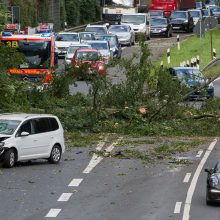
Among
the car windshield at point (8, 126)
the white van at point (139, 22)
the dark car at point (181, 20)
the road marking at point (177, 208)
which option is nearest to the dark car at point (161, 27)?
the white van at point (139, 22)

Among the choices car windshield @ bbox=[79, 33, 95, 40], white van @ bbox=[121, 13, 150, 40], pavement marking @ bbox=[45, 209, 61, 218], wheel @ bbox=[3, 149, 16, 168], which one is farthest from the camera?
white van @ bbox=[121, 13, 150, 40]

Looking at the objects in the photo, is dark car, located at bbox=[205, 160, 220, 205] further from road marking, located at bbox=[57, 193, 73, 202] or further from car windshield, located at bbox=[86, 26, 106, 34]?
car windshield, located at bbox=[86, 26, 106, 34]

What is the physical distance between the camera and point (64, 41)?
72.1 meters

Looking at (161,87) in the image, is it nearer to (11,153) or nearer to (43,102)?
(43,102)

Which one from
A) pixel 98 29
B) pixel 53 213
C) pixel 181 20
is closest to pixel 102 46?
pixel 98 29

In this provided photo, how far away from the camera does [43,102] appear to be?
1501 inches

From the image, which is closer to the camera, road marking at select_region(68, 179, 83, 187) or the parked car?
road marking at select_region(68, 179, 83, 187)

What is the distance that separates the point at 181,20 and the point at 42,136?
207 feet

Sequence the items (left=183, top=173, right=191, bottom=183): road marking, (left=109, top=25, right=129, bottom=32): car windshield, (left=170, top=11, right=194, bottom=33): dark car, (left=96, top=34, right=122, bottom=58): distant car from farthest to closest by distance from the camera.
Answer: (left=170, top=11, right=194, bottom=33): dark car → (left=109, top=25, right=129, bottom=32): car windshield → (left=96, top=34, right=122, bottom=58): distant car → (left=183, top=173, right=191, bottom=183): road marking

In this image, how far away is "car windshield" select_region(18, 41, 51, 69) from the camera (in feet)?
153

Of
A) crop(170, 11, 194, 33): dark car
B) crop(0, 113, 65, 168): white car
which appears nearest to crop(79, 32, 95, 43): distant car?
crop(170, 11, 194, 33): dark car

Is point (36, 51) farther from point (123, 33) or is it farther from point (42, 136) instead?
point (123, 33)

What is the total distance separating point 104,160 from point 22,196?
721 cm

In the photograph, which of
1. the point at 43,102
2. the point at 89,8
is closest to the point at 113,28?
the point at 89,8
